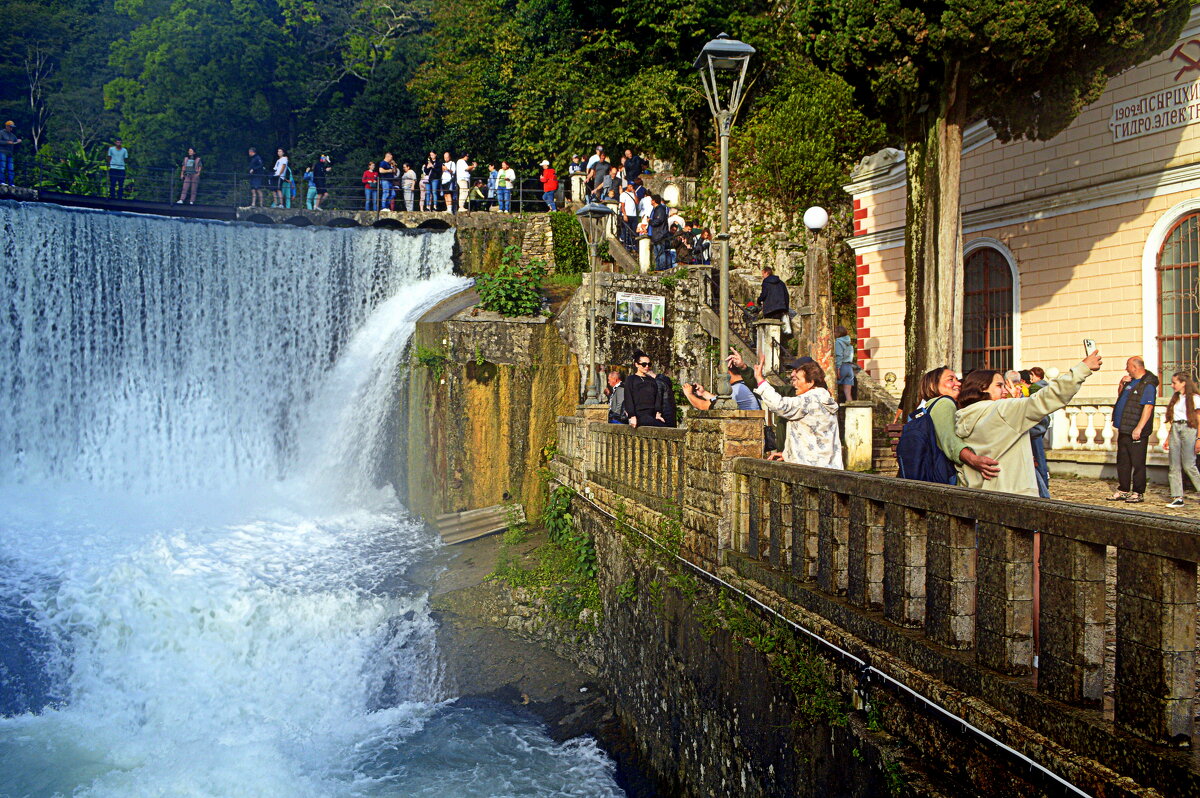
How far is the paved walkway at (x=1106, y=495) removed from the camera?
9.70 meters

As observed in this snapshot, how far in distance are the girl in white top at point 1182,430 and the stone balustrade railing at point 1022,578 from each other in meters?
6.84

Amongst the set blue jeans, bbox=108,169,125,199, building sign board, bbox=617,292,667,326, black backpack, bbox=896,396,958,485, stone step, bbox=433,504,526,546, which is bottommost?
stone step, bbox=433,504,526,546

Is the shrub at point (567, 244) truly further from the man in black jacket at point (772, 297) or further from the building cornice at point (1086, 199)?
the building cornice at point (1086, 199)

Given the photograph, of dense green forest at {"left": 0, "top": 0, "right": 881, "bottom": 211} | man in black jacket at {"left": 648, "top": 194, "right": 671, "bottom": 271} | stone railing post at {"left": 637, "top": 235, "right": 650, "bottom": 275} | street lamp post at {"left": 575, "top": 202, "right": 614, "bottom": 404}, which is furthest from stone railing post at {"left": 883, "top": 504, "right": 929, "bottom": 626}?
dense green forest at {"left": 0, "top": 0, "right": 881, "bottom": 211}

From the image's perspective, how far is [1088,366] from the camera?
14.4 feet

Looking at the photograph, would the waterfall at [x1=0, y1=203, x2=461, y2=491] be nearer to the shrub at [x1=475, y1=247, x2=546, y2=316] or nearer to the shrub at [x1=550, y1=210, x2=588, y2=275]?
the shrub at [x1=550, y1=210, x2=588, y2=275]

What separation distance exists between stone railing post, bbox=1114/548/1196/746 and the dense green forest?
2280 cm

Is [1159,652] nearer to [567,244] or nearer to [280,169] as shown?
[567,244]

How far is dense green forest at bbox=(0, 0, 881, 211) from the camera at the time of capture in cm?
2609

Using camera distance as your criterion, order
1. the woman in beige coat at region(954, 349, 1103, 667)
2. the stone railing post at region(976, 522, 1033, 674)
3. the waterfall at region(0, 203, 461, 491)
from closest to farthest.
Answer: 1. the stone railing post at region(976, 522, 1033, 674)
2. the woman in beige coat at region(954, 349, 1103, 667)
3. the waterfall at region(0, 203, 461, 491)

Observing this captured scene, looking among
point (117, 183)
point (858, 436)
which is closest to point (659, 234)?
point (858, 436)

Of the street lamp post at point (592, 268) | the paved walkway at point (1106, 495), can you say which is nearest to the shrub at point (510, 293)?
the street lamp post at point (592, 268)

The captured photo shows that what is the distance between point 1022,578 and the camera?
385 cm

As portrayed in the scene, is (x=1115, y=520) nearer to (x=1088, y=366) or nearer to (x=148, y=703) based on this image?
(x=1088, y=366)
